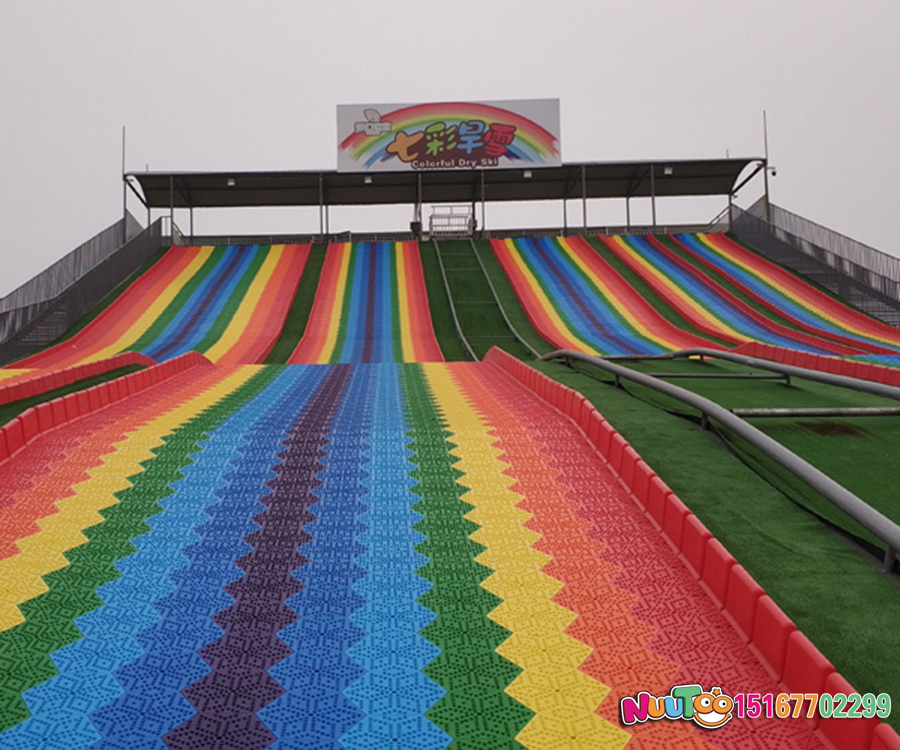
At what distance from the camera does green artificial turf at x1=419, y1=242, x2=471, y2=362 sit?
51.2ft

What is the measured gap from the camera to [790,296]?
19047mm

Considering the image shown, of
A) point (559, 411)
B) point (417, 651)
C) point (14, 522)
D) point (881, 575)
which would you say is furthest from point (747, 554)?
point (14, 522)

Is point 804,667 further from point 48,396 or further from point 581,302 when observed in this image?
point 581,302

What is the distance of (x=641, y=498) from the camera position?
378 cm

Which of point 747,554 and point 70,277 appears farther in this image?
point 70,277

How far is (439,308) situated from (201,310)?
6409 mm

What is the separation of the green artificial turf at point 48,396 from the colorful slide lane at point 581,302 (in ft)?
30.3

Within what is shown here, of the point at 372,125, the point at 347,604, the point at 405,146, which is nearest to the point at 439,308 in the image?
the point at 405,146

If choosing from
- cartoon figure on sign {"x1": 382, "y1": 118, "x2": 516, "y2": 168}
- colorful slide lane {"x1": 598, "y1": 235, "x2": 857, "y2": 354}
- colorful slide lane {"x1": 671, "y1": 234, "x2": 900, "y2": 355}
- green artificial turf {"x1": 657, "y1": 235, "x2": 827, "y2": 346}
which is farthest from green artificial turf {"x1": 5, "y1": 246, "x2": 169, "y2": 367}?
colorful slide lane {"x1": 671, "y1": 234, "x2": 900, "y2": 355}

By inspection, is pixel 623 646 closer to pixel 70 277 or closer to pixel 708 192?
pixel 70 277

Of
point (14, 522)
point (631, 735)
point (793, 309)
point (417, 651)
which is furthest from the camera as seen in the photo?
point (793, 309)

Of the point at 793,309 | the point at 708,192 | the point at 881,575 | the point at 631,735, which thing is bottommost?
the point at 631,735

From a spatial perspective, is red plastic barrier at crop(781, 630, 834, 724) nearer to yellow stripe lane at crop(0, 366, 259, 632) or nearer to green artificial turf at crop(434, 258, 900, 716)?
green artificial turf at crop(434, 258, 900, 716)

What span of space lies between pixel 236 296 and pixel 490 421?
1619 centimetres
